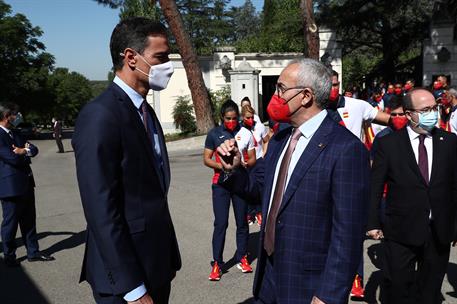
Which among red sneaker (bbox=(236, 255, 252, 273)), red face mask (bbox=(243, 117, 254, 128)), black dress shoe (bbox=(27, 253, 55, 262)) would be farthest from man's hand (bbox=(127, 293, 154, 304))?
red face mask (bbox=(243, 117, 254, 128))

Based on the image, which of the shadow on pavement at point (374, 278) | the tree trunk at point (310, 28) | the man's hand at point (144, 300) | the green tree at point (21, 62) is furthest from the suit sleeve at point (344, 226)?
the green tree at point (21, 62)

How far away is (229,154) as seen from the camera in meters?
2.86

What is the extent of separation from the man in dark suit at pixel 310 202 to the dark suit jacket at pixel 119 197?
0.62 m

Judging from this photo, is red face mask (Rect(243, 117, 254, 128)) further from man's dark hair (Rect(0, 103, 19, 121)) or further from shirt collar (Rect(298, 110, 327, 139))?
shirt collar (Rect(298, 110, 327, 139))

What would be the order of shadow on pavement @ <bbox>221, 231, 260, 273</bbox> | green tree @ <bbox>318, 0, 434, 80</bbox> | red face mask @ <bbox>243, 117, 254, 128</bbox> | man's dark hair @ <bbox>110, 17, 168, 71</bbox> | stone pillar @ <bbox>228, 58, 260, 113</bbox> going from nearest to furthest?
man's dark hair @ <bbox>110, 17, 168, 71</bbox>
shadow on pavement @ <bbox>221, 231, 260, 273</bbox>
red face mask @ <bbox>243, 117, 254, 128</bbox>
stone pillar @ <bbox>228, 58, 260, 113</bbox>
green tree @ <bbox>318, 0, 434, 80</bbox>

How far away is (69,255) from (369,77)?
21783mm

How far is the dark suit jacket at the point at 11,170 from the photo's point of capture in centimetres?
626

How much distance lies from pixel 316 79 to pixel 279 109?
0.27 m

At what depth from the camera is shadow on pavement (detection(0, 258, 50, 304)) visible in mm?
5138

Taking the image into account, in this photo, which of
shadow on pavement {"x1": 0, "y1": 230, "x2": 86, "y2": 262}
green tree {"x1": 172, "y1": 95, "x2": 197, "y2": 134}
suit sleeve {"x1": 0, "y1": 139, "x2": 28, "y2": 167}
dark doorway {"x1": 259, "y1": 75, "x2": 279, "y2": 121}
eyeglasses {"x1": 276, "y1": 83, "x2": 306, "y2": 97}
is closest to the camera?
eyeglasses {"x1": 276, "y1": 83, "x2": 306, "y2": 97}

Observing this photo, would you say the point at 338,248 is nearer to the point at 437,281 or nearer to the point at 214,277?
the point at 437,281

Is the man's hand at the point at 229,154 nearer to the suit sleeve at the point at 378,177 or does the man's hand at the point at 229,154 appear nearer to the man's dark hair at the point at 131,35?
the man's dark hair at the point at 131,35

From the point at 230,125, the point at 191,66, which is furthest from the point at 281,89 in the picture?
the point at 191,66

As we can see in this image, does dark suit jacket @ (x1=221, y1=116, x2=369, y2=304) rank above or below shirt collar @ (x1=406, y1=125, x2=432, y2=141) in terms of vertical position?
below
